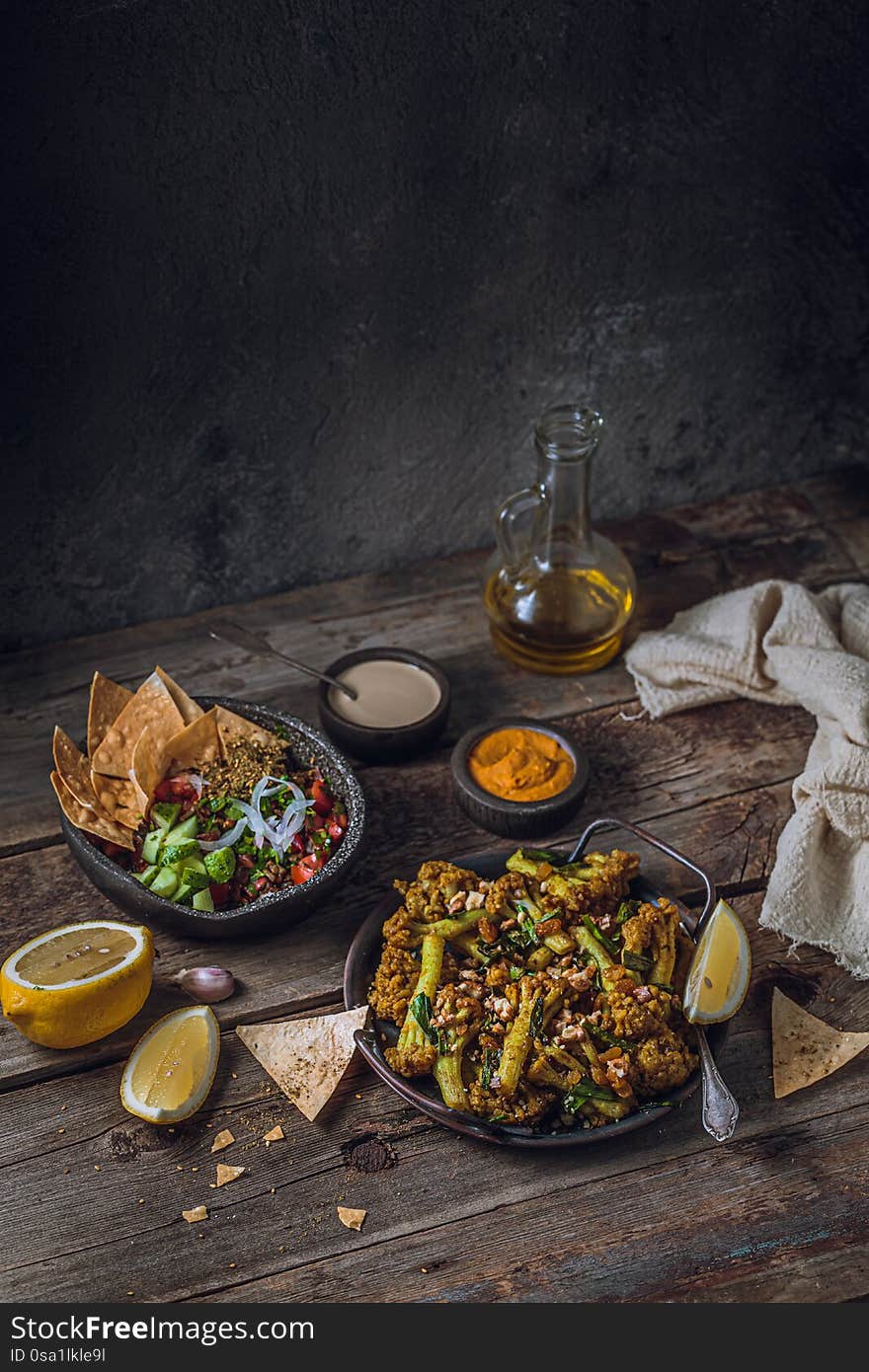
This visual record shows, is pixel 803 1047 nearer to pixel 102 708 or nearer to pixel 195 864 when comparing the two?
pixel 195 864

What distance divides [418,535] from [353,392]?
0.34 metres

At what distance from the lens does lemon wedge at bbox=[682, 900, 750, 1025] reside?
1.66m

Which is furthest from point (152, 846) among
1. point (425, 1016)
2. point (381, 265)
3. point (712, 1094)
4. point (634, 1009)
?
point (381, 265)

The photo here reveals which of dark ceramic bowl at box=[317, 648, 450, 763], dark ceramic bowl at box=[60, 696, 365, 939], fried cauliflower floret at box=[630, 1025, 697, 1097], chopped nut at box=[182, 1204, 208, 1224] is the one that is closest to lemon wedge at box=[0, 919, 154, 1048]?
dark ceramic bowl at box=[60, 696, 365, 939]

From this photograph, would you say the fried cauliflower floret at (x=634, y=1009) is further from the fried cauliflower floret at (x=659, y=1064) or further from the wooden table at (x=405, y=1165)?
the wooden table at (x=405, y=1165)

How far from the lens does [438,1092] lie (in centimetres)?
164

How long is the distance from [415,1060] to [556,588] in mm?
970

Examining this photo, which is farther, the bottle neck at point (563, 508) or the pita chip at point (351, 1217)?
the bottle neck at point (563, 508)

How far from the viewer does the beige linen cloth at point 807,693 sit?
1919 millimetres

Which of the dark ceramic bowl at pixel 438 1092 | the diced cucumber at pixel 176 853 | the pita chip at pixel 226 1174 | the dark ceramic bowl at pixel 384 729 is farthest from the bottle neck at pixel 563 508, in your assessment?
the pita chip at pixel 226 1174

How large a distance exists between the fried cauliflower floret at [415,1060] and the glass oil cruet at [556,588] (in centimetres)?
89

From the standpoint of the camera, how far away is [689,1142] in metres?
1.65

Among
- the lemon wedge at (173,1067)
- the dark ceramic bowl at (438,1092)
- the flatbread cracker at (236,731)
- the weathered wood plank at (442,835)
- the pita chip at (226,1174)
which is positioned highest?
the flatbread cracker at (236,731)

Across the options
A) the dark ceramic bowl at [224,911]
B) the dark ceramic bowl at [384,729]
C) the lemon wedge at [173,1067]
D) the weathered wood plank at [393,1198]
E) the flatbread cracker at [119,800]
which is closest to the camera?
the weathered wood plank at [393,1198]
